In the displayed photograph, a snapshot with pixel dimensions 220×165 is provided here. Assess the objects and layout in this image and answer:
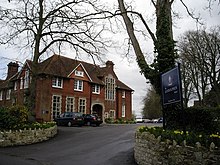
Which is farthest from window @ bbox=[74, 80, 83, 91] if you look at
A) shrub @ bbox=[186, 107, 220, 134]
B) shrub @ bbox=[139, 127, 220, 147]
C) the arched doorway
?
shrub @ bbox=[139, 127, 220, 147]

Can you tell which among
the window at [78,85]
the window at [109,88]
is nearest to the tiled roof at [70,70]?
the window at [109,88]

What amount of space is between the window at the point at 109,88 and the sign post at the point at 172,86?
115ft

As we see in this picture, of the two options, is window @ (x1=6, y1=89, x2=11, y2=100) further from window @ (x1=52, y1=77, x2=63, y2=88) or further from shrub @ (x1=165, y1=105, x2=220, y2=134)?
shrub @ (x1=165, y1=105, x2=220, y2=134)

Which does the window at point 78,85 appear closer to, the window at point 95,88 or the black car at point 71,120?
the window at point 95,88

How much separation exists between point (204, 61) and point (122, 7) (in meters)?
24.6

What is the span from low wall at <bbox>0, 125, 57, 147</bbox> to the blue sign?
10624 millimetres

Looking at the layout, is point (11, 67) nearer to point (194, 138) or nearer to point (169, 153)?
point (169, 153)

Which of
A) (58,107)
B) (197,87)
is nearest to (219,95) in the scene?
(197,87)

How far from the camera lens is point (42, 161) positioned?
40.3 ft

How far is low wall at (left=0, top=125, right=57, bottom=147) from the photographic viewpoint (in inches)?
698

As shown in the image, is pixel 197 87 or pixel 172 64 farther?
pixel 197 87

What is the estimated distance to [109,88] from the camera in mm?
47000

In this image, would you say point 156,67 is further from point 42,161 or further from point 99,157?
point 42,161

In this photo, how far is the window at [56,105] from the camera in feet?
126
